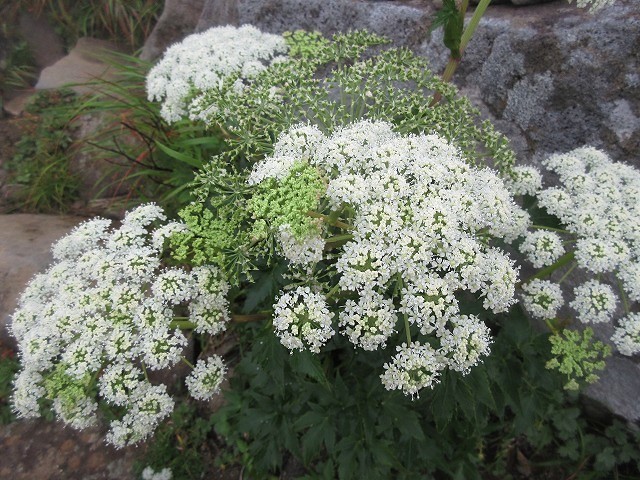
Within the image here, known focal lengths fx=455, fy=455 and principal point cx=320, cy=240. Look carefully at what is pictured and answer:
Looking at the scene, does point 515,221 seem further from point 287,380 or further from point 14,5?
point 14,5

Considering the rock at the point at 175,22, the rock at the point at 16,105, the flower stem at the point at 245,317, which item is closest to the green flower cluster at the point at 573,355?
the flower stem at the point at 245,317

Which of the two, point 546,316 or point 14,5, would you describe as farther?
point 14,5

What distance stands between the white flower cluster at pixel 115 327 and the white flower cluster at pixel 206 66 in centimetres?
144

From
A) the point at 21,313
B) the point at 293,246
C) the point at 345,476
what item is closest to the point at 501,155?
the point at 293,246

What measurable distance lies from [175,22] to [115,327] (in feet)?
21.4

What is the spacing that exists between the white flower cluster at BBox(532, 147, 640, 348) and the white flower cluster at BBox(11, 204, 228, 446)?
236cm

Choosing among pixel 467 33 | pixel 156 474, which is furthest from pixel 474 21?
pixel 156 474

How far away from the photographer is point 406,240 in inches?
91.2

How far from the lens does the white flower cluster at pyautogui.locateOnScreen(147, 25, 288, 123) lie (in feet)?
12.9

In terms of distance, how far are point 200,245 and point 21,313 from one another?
148 centimetres

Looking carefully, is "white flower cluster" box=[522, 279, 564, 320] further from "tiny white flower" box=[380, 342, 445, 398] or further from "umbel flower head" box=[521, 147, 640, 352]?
"tiny white flower" box=[380, 342, 445, 398]

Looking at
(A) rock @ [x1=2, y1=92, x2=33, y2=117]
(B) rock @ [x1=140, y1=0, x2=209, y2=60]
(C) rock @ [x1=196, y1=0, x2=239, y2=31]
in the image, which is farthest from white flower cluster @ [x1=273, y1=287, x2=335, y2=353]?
(A) rock @ [x1=2, y1=92, x2=33, y2=117]

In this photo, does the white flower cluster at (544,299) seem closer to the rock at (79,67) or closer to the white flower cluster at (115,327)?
the white flower cluster at (115,327)

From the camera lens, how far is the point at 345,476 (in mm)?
3373
